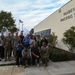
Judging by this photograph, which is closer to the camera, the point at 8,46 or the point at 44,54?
the point at 44,54

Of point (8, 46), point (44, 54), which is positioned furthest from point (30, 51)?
point (8, 46)

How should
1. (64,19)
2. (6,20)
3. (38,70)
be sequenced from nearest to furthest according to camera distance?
(38,70) < (64,19) < (6,20)

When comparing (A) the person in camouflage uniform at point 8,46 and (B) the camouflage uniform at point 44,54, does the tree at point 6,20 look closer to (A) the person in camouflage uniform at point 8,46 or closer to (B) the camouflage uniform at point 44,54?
(A) the person in camouflage uniform at point 8,46

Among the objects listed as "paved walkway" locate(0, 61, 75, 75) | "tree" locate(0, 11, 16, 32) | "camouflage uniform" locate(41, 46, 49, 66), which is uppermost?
"tree" locate(0, 11, 16, 32)

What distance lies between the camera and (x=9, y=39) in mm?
12594

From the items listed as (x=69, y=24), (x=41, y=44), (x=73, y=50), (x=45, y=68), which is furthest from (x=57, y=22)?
(x=45, y=68)

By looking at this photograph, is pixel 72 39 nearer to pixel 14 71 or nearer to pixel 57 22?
pixel 14 71

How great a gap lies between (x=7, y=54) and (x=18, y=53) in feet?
6.00

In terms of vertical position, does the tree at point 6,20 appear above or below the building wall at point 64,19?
above

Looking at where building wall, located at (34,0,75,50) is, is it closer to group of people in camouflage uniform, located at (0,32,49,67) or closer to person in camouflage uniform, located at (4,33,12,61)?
group of people in camouflage uniform, located at (0,32,49,67)

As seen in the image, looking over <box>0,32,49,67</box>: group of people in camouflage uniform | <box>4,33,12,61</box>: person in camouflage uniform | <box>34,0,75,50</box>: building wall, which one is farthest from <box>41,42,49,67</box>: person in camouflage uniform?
<box>34,0,75,50</box>: building wall

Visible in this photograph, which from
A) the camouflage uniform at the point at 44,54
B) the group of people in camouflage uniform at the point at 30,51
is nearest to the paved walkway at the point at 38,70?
the camouflage uniform at the point at 44,54

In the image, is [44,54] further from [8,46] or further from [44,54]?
[8,46]

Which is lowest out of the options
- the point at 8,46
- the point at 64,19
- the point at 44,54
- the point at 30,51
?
the point at 44,54
